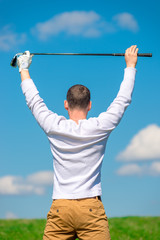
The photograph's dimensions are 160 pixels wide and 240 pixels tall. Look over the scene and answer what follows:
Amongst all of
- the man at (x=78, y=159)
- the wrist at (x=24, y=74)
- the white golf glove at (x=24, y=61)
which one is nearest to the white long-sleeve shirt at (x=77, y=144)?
the man at (x=78, y=159)

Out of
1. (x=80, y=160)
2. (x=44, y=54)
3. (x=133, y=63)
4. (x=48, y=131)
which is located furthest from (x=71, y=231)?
(x=44, y=54)

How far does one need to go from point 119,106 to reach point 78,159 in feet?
2.47

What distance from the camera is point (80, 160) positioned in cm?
364

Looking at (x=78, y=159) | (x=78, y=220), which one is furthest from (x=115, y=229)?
(x=78, y=159)

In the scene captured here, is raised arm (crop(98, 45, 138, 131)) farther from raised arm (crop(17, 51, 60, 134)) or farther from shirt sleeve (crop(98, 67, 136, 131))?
raised arm (crop(17, 51, 60, 134))

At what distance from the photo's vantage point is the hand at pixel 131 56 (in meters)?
4.13

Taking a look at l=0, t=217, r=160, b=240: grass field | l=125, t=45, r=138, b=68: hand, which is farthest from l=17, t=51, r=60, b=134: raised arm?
l=0, t=217, r=160, b=240: grass field

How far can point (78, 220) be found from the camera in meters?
3.59

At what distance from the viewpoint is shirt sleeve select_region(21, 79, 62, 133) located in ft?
12.3

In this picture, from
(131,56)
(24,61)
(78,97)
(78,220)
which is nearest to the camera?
(78,220)

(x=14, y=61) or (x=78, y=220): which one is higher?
(x=14, y=61)

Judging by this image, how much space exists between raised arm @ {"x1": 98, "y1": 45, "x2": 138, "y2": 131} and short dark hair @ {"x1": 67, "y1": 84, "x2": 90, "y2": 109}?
0.24m

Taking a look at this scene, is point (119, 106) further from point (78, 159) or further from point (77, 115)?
point (78, 159)

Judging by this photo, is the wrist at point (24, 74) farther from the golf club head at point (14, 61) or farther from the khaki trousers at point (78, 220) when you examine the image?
the khaki trousers at point (78, 220)
